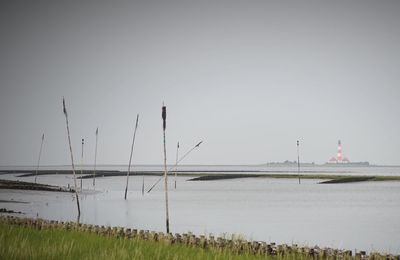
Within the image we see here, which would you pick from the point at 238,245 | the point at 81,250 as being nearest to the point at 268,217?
the point at 238,245

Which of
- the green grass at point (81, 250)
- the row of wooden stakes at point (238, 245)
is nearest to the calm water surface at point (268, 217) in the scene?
the row of wooden stakes at point (238, 245)

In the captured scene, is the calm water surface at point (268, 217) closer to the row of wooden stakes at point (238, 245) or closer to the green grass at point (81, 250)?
Result: the row of wooden stakes at point (238, 245)

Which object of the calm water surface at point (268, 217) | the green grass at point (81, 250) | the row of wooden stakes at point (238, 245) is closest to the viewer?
the green grass at point (81, 250)

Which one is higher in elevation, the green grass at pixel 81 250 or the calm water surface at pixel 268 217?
the green grass at pixel 81 250

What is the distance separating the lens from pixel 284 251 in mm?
17547

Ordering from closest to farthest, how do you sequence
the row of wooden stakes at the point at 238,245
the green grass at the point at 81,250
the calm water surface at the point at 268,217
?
the green grass at the point at 81,250 → the row of wooden stakes at the point at 238,245 → the calm water surface at the point at 268,217

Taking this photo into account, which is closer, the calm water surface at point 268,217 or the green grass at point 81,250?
the green grass at point 81,250

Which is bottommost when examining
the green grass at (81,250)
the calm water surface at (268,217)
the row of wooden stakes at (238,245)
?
the calm water surface at (268,217)

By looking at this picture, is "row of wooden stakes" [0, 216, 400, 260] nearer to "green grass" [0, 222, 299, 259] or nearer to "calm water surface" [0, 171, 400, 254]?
"green grass" [0, 222, 299, 259]

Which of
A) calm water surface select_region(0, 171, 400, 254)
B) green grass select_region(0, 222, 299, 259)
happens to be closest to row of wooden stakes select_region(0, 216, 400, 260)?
green grass select_region(0, 222, 299, 259)

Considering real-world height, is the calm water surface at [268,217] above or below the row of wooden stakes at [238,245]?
below

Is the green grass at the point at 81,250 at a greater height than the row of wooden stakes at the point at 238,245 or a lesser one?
greater

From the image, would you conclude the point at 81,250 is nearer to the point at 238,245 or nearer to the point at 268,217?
the point at 238,245

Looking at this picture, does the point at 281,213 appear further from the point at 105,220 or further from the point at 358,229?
the point at 105,220
